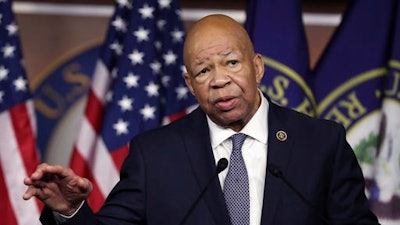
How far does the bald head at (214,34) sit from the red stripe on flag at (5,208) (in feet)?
4.42

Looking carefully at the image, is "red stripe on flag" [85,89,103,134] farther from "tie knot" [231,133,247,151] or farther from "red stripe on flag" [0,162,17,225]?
"tie knot" [231,133,247,151]

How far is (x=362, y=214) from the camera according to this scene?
1.74 meters

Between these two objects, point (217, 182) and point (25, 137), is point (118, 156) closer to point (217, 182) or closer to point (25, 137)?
point (25, 137)

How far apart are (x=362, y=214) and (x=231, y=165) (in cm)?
33

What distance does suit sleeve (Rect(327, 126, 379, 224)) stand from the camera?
1725 mm

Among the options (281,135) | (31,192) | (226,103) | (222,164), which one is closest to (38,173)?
(31,192)

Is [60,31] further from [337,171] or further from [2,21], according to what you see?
[337,171]

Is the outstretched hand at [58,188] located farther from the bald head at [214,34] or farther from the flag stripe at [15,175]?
the flag stripe at [15,175]

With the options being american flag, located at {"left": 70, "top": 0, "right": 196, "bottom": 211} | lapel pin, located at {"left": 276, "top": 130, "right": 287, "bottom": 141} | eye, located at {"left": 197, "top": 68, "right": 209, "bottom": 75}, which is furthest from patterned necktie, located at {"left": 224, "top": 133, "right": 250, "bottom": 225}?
american flag, located at {"left": 70, "top": 0, "right": 196, "bottom": 211}

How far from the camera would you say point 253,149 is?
1841 millimetres

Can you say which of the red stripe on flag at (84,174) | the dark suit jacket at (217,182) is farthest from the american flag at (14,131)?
the dark suit jacket at (217,182)

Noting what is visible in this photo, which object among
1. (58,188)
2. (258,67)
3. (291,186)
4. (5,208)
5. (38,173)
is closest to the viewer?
(38,173)

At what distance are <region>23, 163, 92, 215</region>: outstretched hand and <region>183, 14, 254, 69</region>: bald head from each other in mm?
484

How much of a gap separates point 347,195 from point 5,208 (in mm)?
1650
